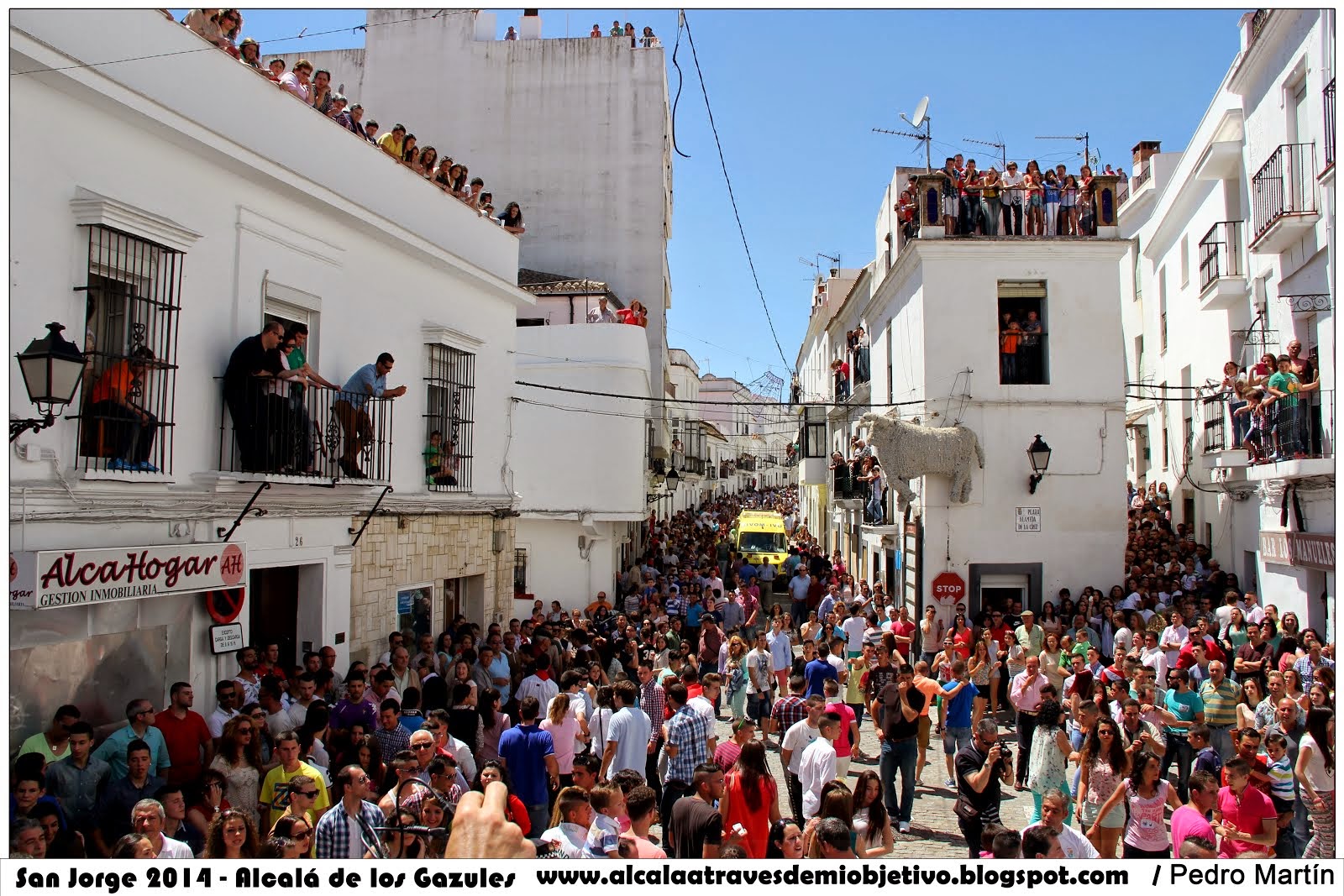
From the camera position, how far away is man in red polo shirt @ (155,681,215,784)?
7.26 m

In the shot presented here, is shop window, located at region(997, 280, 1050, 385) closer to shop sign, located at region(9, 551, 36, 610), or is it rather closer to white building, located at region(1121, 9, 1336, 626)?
white building, located at region(1121, 9, 1336, 626)

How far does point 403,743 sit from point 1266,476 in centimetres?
1096

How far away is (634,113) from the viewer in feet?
79.3

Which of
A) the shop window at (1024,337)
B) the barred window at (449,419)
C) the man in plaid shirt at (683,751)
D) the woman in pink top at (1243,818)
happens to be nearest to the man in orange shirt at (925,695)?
the man in plaid shirt at (683,751)

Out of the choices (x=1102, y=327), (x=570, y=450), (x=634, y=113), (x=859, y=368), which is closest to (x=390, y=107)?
(x=634, y=113)

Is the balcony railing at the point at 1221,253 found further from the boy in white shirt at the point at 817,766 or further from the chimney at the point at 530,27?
the chimney at the point at 530,27

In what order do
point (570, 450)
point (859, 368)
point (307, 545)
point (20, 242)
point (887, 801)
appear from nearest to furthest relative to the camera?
point (20, 242) → point (887, 801) → point (307, 545) → point (570, 450) → point (859, 368)

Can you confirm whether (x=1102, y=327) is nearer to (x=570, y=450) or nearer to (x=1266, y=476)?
(x=1266, y=476)

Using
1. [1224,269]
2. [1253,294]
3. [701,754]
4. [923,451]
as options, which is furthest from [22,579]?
[1224,269]

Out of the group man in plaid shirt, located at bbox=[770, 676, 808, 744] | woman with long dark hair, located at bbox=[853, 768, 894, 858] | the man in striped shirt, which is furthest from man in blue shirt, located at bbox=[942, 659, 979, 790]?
woman with long dark hair, located at bbox=[853, 768, 894, 858]

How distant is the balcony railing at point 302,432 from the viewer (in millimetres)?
9062

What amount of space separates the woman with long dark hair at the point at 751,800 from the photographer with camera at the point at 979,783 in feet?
4.62

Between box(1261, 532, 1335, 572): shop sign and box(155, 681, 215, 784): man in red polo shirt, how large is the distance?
11700 mm

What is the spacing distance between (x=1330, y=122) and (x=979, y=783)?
952 centimetres
